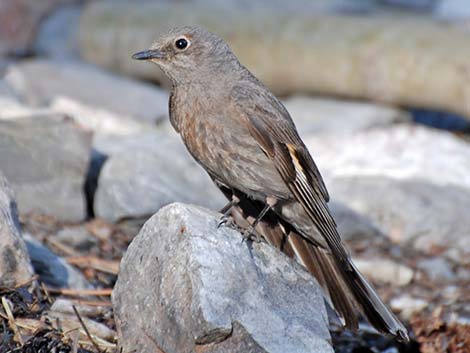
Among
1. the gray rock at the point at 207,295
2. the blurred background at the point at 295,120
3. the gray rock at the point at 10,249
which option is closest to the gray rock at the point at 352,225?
the blurred background at the point at 295,120

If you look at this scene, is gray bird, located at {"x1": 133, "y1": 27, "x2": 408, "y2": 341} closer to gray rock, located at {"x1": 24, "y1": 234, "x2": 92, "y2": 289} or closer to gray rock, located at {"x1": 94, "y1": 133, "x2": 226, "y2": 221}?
gray rock, located at {"x1": 24, "y1": 234, "x2": 92, "y2": 289}

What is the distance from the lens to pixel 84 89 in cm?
1095

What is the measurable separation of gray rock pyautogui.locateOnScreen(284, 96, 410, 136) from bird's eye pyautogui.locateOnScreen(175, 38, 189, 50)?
4.21 metres

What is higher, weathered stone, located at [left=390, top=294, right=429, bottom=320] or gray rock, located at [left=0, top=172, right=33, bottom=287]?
gray rock, located at [left=0, top=172, right=33, bottom=287]

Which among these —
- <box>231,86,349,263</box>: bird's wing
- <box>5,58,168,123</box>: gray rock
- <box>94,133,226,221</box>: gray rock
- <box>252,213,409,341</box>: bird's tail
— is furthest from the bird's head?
<box>5,58,168,123</box>: gray rock

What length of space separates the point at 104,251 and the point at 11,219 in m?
1.75

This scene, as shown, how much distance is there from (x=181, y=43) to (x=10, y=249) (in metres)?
1.69

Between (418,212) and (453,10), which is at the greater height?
(453,10)

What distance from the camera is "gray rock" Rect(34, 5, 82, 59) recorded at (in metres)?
12.7

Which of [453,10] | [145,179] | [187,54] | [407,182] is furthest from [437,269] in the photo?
[453,10]

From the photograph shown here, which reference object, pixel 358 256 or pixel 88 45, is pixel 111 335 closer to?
pixel 358 256

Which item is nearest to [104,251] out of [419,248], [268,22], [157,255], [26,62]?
[157,255]

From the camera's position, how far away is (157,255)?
17.6 ft

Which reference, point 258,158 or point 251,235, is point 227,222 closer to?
point 251,235
